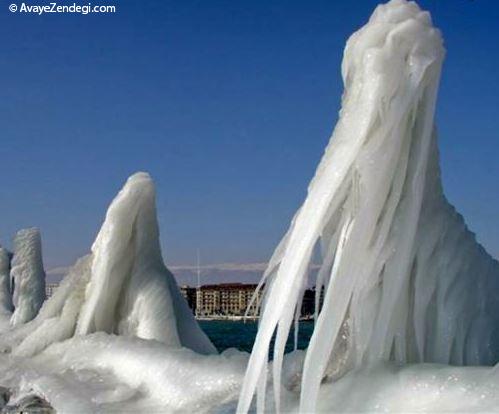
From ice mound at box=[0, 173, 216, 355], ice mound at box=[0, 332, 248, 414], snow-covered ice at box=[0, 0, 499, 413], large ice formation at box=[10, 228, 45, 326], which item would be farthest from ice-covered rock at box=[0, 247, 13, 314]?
snow-covered ice at box=[0, 0, 499, 413]

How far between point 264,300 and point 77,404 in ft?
10.4

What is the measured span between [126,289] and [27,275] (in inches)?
368

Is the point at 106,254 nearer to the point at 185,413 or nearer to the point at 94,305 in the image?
the point at 94,305

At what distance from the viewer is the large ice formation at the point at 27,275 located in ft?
66.1

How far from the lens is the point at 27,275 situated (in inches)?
830

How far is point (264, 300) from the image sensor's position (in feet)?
19.2

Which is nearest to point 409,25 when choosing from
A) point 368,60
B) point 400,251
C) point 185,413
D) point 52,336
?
point 368,60

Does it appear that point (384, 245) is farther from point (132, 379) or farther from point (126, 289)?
point (126, 289)

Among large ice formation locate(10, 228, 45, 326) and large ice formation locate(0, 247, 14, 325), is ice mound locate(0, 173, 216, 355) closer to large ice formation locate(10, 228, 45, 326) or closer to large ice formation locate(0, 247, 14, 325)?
large ice formation locate(10, 228, 45, 326)

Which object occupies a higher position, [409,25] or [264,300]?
[409,25]

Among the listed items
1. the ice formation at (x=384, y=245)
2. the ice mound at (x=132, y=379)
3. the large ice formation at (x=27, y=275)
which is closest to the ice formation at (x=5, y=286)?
the large ice formation at (x=27, y=275)

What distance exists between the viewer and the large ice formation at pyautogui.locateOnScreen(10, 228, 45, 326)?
20156 mm

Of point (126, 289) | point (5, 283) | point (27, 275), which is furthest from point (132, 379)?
point (5, 283)

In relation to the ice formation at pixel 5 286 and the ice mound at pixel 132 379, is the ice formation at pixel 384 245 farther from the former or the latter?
the ice formation at pixel 5 286
